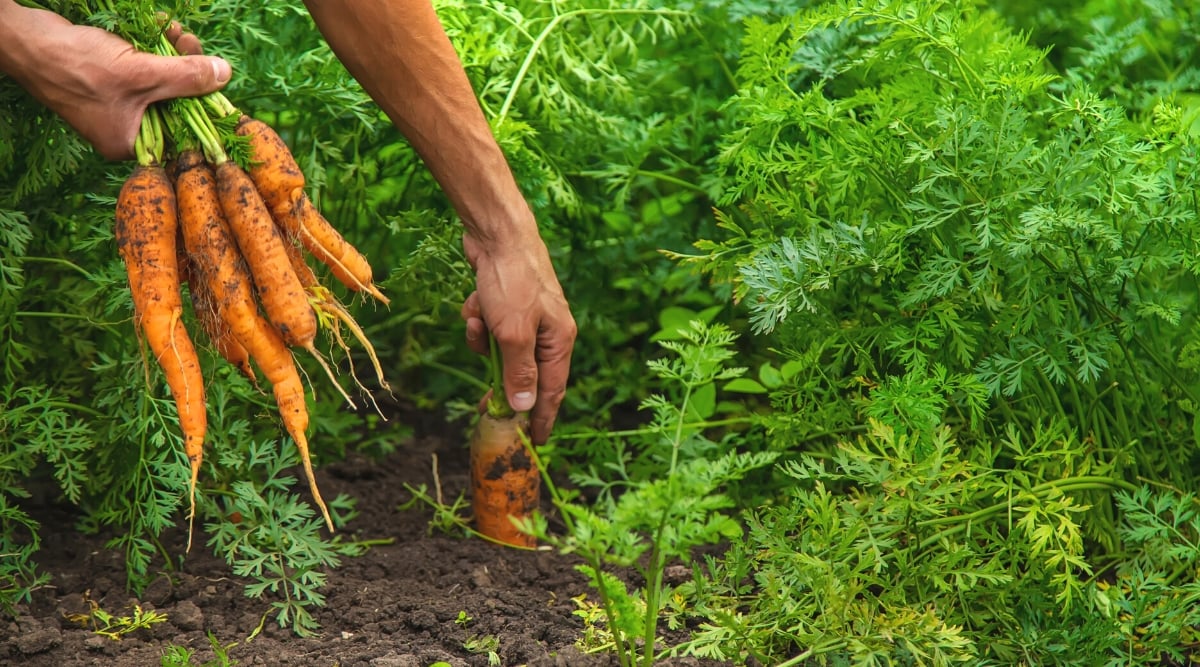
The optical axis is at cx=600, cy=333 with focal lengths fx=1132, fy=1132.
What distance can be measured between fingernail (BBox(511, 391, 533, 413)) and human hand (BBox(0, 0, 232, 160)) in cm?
85

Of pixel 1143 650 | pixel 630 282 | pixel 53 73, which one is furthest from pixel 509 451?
pixel 1143 650

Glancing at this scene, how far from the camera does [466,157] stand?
2203mm

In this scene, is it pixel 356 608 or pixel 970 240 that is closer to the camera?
pixel 970 240

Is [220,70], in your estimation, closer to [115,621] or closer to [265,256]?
[265,256]

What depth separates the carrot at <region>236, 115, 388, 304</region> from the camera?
2150 mm

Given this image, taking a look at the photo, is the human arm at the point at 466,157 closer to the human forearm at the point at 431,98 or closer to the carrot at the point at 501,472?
the human forearm at the point at 431,98

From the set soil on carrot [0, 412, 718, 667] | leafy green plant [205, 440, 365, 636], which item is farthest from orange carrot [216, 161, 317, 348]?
soil on carrot [0, 412, 718, 667]

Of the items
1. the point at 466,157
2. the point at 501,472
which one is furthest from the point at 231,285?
the point at 501,472

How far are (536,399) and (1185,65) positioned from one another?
1.99 meters

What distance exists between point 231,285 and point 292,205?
0.20 metres

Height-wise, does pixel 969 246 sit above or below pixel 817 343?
above

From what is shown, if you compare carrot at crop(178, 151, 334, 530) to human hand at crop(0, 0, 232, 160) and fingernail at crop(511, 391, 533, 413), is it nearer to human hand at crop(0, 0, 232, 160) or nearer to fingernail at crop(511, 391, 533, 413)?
human hand at crop(0, 0, 232, 160)

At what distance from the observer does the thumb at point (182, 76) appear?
2010 mm

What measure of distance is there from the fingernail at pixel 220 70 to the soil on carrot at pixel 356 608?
1020 mm
